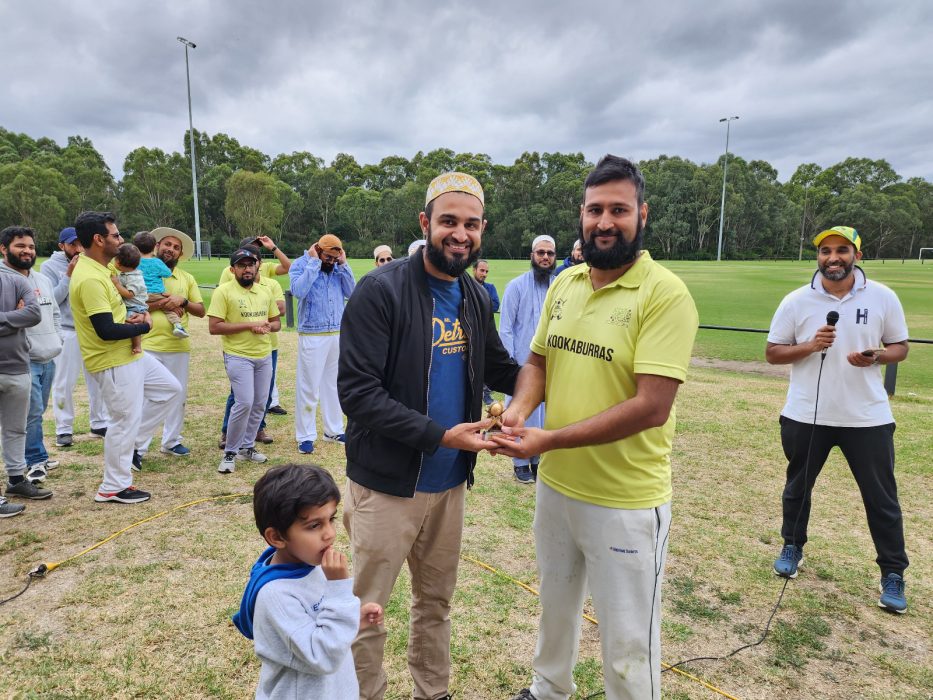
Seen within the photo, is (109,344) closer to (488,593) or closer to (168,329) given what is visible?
(168,329)

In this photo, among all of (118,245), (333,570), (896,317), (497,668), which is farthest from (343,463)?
(896,317)

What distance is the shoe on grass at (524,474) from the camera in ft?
18.4

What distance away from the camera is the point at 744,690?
2.81m

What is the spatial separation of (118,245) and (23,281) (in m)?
0.85

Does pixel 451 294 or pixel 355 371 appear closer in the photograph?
pixel 355 371

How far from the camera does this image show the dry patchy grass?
2846 millimetres

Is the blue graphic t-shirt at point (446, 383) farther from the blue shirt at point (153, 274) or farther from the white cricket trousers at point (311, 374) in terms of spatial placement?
the blue shirt at point (153, 274)

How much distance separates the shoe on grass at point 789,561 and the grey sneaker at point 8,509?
19.7 feet

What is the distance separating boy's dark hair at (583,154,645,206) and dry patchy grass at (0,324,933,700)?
8.15 ft

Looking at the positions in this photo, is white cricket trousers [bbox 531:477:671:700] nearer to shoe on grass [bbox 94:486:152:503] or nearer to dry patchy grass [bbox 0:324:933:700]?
dry patchy grass [bbox 0:324:933:700]

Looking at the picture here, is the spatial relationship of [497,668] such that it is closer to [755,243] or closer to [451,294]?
[451,294]

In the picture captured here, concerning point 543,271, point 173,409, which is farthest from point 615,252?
point 173,409

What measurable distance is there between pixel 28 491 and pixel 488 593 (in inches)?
165

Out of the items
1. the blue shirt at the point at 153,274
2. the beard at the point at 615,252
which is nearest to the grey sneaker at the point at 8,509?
the blue shirt at the point at 153,274
